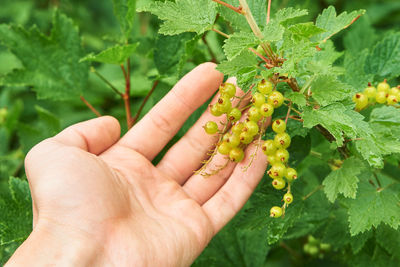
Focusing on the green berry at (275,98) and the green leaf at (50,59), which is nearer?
the green berry at (275,98)

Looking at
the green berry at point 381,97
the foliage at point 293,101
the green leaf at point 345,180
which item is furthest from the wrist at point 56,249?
the green berry at point 381,97

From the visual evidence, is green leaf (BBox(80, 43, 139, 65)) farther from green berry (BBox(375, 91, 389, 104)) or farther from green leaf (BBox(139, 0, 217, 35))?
green berry (BBox(375, 91, 389, 104))

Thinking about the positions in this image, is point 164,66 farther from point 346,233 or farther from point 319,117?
point 346,233

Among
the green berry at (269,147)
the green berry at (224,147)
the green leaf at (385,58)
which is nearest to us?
the green berry at (269,147)

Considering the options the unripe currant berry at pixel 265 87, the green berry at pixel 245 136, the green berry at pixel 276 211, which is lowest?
the green berry at pixel 276 211

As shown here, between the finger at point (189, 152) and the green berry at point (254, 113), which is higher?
the green berry at point (254, 113)

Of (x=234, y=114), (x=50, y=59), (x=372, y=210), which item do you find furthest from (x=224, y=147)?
(x=50, y=59)

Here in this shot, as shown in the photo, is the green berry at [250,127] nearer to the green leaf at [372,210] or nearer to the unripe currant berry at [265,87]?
the unripe currant berry at [265,87]

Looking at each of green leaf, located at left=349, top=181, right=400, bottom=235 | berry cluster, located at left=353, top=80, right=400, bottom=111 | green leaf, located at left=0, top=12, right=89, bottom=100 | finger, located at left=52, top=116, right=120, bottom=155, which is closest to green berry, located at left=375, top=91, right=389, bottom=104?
berry cluster, located at left=353, top=80, right=400, bottom=111
